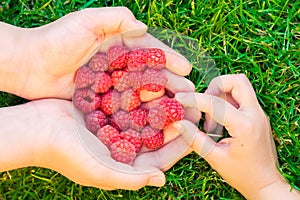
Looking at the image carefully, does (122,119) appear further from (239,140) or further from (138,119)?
(239,140)

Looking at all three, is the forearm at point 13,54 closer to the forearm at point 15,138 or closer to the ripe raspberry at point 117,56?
the forearm at point 15,138

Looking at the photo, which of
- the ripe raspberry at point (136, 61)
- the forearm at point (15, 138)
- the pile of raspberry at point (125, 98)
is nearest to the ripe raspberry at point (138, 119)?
the pile of raspberry at point (125, 98)

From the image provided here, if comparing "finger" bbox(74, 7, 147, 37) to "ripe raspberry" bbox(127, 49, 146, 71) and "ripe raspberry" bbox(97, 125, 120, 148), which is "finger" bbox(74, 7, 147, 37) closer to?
"ripe raspberry" bbox(127, 49, 146, 71)

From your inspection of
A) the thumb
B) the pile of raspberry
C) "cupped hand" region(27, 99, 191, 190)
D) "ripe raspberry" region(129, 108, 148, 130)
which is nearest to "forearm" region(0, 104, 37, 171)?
"cupped hand" region(27, 99, 191, 190)

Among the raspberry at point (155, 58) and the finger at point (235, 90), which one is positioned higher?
the raspberry at point (155, 58)

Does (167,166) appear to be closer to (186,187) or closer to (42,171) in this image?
(186,187)

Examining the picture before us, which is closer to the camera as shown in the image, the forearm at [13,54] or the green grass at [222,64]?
the forearm at [13,54]

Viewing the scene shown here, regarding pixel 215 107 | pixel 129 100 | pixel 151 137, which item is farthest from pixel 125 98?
pixel 215 107
